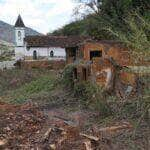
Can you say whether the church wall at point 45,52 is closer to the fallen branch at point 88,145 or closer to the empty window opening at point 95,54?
the empty window opening at point 95,54

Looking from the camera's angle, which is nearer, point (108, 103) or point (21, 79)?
point (108, 103)

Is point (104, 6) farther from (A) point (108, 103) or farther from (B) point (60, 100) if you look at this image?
(A) point (108, 103)

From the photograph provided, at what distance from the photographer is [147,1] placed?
2575cm

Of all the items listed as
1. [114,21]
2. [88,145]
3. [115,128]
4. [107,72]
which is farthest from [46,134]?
[114,21]

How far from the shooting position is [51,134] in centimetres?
1006

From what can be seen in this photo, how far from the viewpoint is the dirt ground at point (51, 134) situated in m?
9.56

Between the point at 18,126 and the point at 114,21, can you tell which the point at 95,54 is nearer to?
the point at 114,21

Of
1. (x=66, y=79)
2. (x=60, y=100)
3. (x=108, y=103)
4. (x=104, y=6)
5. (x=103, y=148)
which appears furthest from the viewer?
(x=104, y=6)

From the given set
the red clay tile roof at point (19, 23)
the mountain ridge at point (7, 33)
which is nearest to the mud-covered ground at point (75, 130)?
the red clay tile roof at point (19, 23)

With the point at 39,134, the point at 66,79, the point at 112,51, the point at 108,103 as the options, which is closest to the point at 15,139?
the point at 39,134

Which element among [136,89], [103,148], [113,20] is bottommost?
[103,148]

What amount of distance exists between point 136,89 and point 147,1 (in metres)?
12.8

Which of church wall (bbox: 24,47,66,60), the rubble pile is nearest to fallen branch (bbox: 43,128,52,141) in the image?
the rubble pile

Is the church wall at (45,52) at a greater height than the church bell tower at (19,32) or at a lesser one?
lesser
